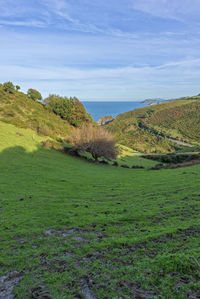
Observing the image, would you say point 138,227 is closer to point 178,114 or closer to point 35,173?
point 35,173

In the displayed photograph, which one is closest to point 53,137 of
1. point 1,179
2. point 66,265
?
point 1,179

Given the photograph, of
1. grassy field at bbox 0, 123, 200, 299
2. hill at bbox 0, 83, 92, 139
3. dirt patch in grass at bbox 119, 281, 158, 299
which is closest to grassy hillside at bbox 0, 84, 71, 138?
hill at bbox 0, 83, 92, 139

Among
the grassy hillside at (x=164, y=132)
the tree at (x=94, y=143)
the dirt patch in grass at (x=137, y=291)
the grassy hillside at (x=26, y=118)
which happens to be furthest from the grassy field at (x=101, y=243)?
the grassy hillside at (x=164, y=132)

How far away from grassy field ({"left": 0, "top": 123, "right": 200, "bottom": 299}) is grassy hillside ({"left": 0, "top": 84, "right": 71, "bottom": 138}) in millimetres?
39345

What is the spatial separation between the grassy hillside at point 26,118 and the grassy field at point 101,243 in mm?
39345

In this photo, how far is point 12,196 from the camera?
16.8 metres

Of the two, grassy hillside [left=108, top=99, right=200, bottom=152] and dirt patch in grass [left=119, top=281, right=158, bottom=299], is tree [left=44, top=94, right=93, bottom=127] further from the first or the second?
dirt patch in grass [left=119, top=281, right=158, bottom=299]

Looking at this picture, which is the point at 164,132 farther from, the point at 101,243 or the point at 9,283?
the point at 9,283

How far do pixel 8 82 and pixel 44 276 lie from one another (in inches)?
3734

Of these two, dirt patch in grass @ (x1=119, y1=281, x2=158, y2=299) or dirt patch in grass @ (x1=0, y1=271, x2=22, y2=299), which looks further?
dirt patch in grass @ (x1=0, y1=271, x2=22, y2=299)

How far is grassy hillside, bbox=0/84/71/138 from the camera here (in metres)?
54.4

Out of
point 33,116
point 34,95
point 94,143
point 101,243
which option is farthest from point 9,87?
point 101,243

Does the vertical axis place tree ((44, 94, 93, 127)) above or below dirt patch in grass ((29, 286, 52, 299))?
above

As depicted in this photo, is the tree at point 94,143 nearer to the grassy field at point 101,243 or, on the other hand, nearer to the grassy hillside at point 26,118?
the grassy hillside at point 26,118
